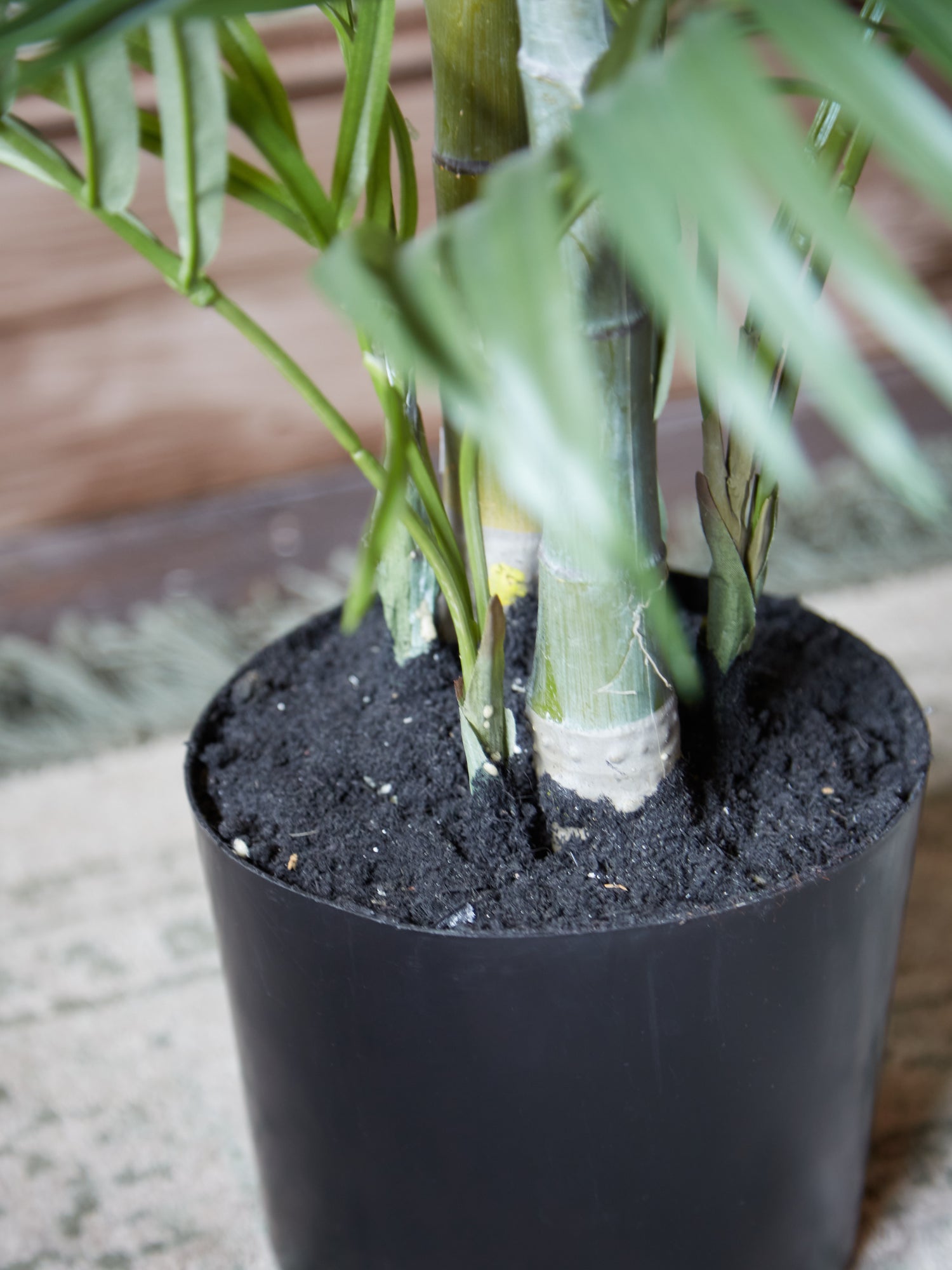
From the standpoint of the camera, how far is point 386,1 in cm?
40

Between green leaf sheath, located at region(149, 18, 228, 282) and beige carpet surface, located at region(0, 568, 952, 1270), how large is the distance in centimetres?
39

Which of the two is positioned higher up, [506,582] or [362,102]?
[362,102]

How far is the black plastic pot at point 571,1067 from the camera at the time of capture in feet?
1.55

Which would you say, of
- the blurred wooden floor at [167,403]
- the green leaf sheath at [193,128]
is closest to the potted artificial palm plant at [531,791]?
the green leaf sheath at [193,128]

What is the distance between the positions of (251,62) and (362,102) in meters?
0.05

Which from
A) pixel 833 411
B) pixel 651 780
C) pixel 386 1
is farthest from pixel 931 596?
pixel 833 411

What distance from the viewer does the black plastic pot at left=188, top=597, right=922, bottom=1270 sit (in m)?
0.47

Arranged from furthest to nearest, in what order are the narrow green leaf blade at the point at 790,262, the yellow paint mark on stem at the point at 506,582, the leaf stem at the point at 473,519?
the yellow paint mark on stem at the point at 506,582 < the leaf stem at the point at 473,519 < the narrow green leaf blade at the point at 790,262

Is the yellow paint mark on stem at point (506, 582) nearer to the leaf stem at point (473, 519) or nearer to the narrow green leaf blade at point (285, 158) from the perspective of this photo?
the leaf stem at point (473, 519)

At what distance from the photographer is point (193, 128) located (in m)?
0.36

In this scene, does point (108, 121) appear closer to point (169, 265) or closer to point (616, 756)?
point (169, 265)

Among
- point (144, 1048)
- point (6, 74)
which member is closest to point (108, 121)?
point (6, 74)

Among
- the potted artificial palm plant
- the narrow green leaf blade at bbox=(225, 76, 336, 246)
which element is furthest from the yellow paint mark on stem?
the narrow green leaf blade at bbox=(225, 76, 336, 246)

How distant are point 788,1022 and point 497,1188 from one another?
0.14 m
